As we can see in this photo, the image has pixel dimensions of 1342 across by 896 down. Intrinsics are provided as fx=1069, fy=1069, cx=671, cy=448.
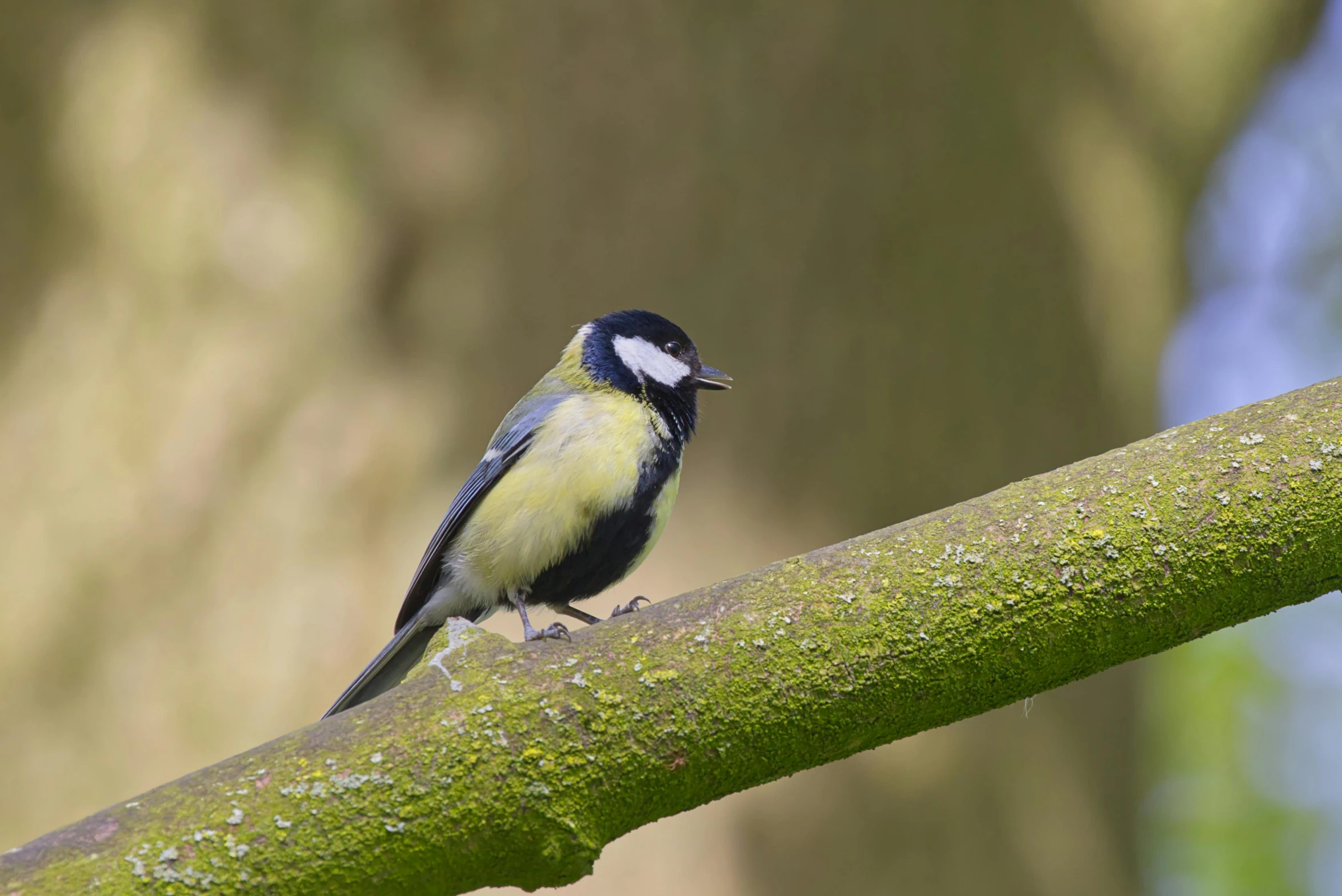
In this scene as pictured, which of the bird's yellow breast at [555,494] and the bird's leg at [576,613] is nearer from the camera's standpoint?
the bird's yellow breast at [555,494]

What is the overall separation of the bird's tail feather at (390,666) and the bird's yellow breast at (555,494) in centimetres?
14

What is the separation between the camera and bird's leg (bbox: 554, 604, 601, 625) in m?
2.29

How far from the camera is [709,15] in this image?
9.91ft

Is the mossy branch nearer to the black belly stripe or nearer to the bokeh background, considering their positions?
the black belly stripe

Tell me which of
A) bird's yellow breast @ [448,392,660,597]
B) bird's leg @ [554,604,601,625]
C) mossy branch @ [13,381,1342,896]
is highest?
bird's yellow breast @ [448,392,660,597]

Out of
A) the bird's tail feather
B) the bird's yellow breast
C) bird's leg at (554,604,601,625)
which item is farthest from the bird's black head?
the bird's tail feather

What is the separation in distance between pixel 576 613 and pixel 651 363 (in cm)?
57

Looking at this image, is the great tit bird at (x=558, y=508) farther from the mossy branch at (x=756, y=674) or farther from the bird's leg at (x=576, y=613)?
the mossy branch at (x=756, y=674)

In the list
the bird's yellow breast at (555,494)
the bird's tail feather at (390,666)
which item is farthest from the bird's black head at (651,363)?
the bird's tail feather at (390,666)

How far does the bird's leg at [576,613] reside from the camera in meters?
2.29

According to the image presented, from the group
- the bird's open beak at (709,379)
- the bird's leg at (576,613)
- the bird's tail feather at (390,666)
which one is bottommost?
the bird's tail feather at (390,666)

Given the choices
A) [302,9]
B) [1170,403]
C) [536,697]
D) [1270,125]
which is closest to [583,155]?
[302,9]

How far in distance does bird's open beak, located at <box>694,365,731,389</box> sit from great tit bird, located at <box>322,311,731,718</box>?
0.28 ft

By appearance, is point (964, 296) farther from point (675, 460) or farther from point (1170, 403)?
point (1170, 403)
